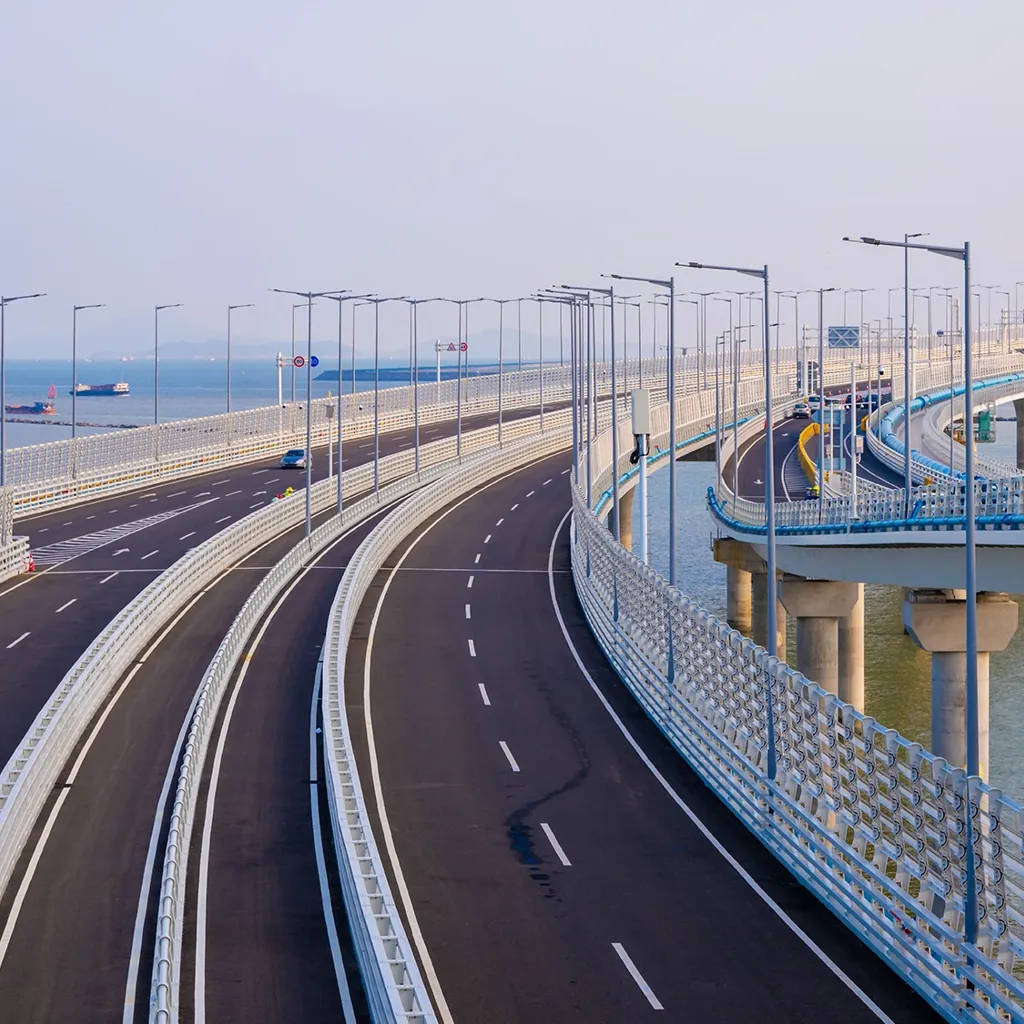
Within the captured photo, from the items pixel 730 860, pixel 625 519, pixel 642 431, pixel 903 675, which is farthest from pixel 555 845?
pixel 625 519

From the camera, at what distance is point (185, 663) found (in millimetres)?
42438

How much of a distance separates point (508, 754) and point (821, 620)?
27.9 m

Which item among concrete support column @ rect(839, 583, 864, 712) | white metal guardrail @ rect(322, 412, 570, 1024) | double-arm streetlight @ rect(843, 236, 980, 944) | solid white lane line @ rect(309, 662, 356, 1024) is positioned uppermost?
double-arm streetlight @ rect(843, 236, 980, 944)

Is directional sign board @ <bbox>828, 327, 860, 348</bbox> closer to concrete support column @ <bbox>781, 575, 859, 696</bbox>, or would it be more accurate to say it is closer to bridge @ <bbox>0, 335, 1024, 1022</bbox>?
concrete support column @ <bbox>781, 575, 859, 696</bbox>

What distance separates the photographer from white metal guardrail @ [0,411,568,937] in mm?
26906

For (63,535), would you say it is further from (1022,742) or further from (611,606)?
(1022,742)

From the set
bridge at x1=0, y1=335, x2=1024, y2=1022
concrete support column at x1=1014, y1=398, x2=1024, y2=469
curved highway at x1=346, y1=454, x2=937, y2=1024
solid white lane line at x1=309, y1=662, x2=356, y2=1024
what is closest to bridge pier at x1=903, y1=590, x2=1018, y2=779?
bridge at x1=0, y1=335, x2=1024, y2=1022

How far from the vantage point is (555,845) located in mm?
25812

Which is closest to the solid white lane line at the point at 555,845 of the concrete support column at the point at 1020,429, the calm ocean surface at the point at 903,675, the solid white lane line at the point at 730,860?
the solid white lane line at the point at 730,860

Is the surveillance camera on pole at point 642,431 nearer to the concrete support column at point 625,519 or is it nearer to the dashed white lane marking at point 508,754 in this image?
the dashed white lane marking at point 508,754

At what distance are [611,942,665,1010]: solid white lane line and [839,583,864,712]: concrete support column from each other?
39900mm

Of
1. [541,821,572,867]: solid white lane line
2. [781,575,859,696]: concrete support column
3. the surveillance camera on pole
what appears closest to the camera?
[541,821,572,867]: solid white lane line

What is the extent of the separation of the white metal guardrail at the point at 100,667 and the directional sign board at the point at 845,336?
88.4 m

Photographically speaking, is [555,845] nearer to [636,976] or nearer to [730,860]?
[730,860]
